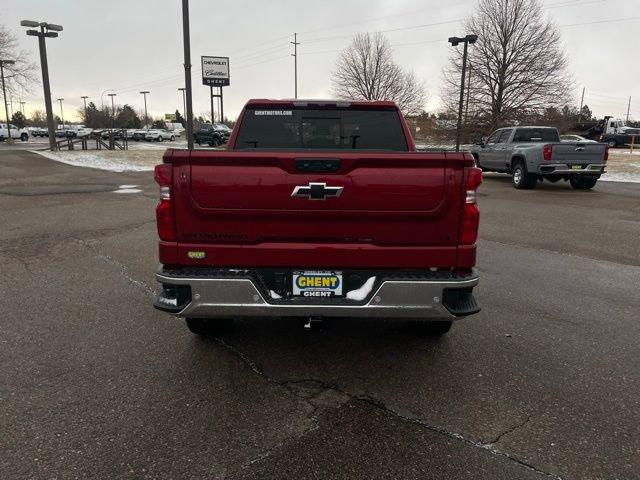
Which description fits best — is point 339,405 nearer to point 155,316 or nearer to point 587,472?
point 587,472

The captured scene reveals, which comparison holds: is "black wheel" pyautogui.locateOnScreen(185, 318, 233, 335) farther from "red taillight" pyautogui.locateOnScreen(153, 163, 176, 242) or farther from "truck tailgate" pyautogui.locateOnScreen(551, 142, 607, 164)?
"truck tailgate" pyautogui.locateOnScreen(551, 142, 607, 164)

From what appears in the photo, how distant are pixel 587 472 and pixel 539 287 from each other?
3326mm

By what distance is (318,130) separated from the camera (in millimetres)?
4777

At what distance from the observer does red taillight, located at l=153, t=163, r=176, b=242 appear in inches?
122

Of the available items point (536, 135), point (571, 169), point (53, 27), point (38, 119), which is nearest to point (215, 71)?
point (53, 27)

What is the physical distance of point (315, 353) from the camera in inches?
153

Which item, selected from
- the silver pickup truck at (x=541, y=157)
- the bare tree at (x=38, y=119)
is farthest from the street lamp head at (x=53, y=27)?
the bare tree at (x=38, y=119)

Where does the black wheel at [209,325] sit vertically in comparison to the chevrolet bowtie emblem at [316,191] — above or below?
below

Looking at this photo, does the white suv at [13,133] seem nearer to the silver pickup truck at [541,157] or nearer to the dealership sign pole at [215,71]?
the dealership sign pole at [215,71]

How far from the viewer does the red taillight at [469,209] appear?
311 cm

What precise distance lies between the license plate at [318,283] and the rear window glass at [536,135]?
48.0ft

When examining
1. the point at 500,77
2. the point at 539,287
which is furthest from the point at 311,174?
the point at 500,77

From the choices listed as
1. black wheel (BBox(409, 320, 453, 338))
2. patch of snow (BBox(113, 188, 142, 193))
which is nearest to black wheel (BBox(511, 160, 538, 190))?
patch of snow (BBox(113, 188, 142, 193))

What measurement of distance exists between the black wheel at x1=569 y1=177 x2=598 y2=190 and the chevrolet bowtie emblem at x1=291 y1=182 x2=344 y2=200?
1484 centimetres
